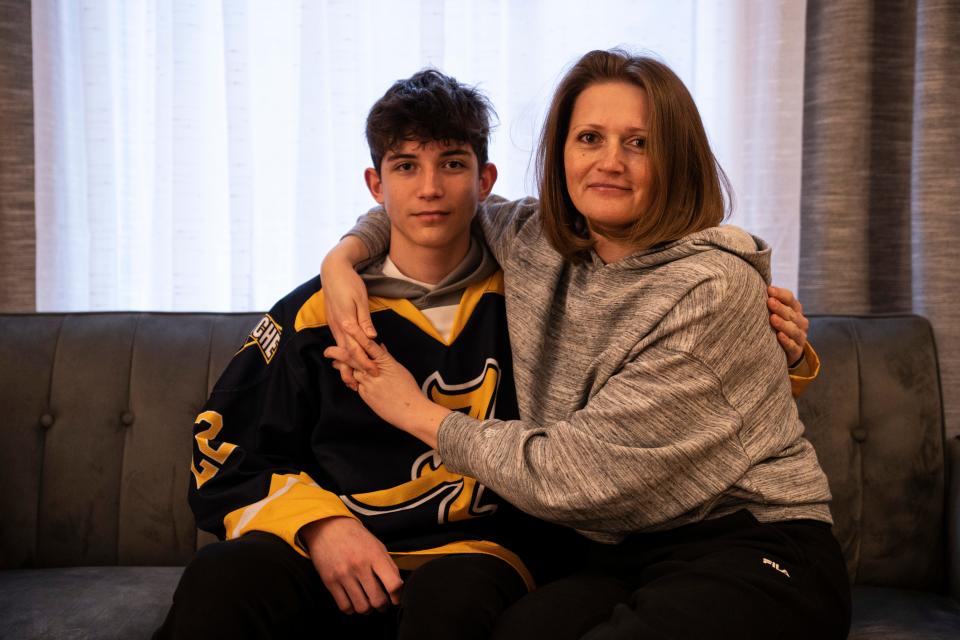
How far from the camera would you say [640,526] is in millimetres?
1232

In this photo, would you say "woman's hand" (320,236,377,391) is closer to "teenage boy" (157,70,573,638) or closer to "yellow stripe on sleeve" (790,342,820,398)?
"teenage boy" (157,70,573,638)

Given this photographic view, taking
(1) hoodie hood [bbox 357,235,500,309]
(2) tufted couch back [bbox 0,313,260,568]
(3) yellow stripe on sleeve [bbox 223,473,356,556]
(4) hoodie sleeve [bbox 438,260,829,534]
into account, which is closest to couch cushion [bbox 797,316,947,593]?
(4) hoodie sleeve [bbox 438,260,829,534]

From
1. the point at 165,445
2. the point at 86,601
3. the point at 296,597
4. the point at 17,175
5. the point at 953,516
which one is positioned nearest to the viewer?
the point at 296,597

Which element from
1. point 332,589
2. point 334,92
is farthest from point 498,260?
point 334,92

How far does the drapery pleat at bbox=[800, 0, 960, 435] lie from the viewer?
206 centimetres

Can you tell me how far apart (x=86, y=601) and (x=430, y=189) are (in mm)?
897

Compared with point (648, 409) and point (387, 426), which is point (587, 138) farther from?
point (387, 426)

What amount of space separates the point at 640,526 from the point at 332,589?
450 mm

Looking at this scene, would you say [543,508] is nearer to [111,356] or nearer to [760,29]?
[111,356]

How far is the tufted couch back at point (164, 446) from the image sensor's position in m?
1.64

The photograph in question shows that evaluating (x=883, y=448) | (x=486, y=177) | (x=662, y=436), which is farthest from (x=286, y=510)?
(x=883, y=448)

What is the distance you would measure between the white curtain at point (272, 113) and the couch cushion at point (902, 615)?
2.77ft

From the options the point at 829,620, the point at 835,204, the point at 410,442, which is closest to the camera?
the point at 829,620

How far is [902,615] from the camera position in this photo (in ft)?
4.71
